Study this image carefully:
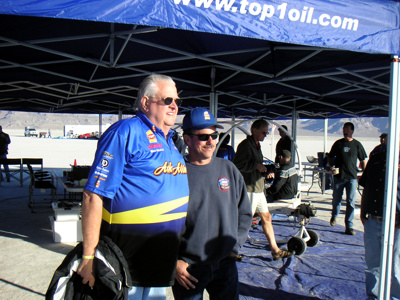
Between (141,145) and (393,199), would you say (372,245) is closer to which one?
(393,199)

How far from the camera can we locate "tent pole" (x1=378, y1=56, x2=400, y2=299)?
9.53ft

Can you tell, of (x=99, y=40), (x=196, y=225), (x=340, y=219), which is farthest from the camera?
(x=340, y=219)

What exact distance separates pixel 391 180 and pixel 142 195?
2.03 meters

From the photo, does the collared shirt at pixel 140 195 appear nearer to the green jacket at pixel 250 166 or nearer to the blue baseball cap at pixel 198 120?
the blue baseball cap at pixel 198 120

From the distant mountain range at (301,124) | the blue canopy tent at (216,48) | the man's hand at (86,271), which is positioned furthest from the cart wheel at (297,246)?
the distant mountain range at (301,124)

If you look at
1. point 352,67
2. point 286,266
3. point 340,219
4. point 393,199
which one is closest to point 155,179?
point 393,199

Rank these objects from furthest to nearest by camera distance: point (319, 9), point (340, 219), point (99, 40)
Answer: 1. point (340, 219)
2. point (99, 40)
3. point (319, 9)

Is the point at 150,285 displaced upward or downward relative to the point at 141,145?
downward

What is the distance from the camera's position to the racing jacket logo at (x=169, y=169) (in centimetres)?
191

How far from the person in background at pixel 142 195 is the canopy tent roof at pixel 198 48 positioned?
0.67m

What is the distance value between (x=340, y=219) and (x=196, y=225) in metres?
6.66

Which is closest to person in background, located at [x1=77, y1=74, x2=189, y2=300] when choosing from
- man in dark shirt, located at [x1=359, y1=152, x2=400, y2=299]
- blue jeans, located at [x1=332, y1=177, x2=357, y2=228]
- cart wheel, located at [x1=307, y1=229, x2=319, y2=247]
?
man in dark shirt, located at [x1=359, y1=152, x2=400, y2=299]

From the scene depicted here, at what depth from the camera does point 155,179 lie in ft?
6.22

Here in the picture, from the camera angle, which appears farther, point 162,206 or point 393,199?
point 393,199
